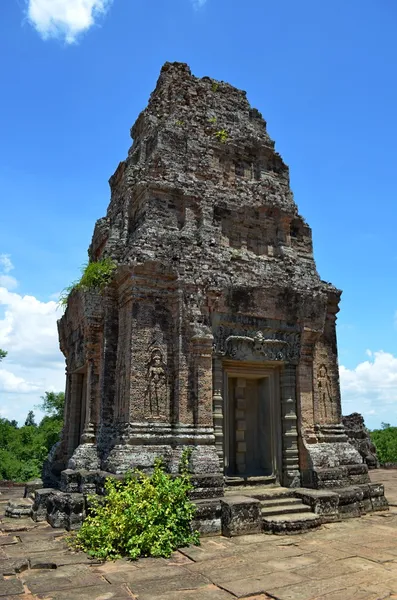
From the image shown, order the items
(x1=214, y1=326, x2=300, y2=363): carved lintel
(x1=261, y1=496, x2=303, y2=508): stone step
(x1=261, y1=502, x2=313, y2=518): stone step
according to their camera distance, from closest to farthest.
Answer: (x1=261, y1=502, x2=313, y2=518): stone step
(x1=261, y1=496, x2=303, y2=508): stone step
(x1=214, y1=326, x2=300, y2=363): carved lintel

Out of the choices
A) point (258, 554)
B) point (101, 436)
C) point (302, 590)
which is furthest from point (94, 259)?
point (302, 590)

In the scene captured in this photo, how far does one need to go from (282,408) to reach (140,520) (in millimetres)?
4860

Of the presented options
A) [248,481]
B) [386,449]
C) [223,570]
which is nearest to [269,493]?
[248,481]

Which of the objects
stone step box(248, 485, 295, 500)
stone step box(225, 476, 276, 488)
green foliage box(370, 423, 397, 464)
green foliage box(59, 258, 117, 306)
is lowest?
green foliage box(370, 423, 397, 464)

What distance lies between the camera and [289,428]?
1100 cm

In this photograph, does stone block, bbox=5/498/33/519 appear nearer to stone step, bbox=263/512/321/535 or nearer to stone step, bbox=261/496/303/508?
stone step, bbox=261/496/303/508

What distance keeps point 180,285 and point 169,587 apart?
19.3ft

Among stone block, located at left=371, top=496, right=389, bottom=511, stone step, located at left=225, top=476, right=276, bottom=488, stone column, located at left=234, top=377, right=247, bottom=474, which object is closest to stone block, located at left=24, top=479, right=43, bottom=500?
stone step, located at left=225, top=476, right=276, bottom=488

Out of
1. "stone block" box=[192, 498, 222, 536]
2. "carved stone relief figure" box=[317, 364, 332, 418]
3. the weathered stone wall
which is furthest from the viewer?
the weathered stone wall

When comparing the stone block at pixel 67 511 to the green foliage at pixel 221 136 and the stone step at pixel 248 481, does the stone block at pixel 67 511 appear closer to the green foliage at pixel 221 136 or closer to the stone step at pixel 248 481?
the stone step at pixel 248 481

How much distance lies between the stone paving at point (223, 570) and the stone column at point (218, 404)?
2.07 meters

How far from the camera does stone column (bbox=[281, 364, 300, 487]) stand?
1073cm

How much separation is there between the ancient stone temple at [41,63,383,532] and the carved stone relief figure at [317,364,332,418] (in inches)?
1.5

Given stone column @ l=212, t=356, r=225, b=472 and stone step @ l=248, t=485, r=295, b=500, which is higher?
stone column @ l=212, t=356, r=225, b=472
